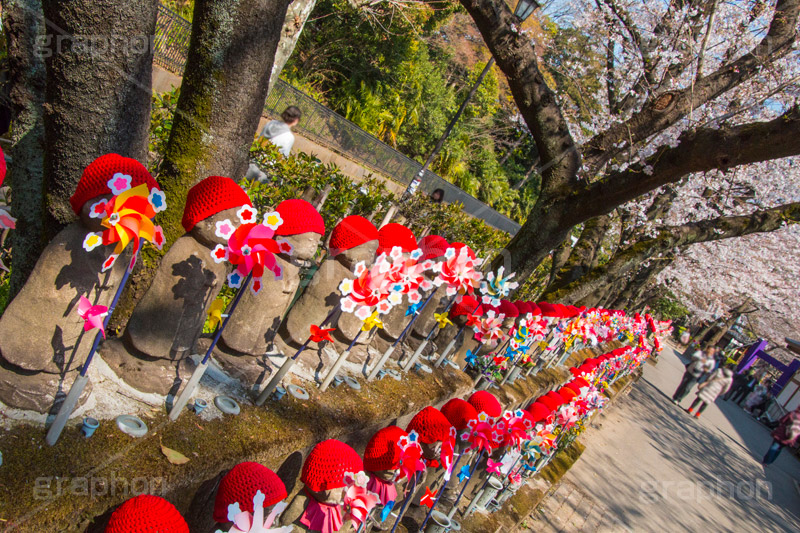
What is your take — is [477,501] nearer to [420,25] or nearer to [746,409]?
[746,409]

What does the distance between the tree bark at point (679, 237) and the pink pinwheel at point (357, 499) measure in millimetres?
5117

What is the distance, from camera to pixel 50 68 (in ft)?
6.31

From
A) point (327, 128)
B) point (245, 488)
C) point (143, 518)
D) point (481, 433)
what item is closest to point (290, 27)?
point (481, 433)

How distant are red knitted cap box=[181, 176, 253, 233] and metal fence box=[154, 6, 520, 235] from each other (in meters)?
8.84

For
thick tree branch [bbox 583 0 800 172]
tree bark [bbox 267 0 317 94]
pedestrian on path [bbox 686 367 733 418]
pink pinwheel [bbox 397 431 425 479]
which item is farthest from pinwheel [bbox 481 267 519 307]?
thick tree branch [bbox 583 0 800 172]

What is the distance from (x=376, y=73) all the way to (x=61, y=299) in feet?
56.5

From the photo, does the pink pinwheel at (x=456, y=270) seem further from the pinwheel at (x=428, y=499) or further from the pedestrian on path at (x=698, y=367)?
the pedestrian on path at (x=698, y=367)

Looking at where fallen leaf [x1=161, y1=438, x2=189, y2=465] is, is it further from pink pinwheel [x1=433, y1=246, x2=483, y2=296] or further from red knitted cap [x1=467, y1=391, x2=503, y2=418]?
red knitted cap [x1=467, y1=391, x2=503, y2=418]

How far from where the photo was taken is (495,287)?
331cm

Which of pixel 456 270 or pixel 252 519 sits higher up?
pixel 456 270

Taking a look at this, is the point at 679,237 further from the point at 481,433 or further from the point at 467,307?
the point at 481,433

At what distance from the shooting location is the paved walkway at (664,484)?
233 inches

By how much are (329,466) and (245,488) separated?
0.33 m

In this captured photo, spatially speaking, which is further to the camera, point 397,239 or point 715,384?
point 397,239
